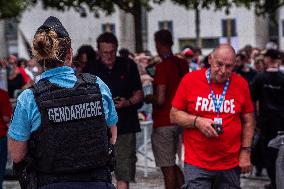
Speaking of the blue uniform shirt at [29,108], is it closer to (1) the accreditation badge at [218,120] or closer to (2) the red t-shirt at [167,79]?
(1) the accreditation badge at [218,120]

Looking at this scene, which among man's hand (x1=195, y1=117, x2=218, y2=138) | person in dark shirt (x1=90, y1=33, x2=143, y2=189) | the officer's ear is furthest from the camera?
person in dark shirt (x1=90, y1=33, x2=143, y2=189)

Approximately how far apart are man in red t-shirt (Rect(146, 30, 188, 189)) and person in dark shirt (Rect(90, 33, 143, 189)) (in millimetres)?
381

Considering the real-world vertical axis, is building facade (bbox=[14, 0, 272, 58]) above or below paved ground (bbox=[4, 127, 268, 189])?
above

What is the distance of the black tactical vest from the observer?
420cm

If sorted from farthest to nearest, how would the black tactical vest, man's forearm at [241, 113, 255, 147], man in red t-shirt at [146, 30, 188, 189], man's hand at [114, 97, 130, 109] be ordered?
man in red t-shirt at [146, 30, 188, 189]
man's hand at [114, 97, 130, 109]
man's forearm at [241, 113, 255, 147]
the black tactical vest

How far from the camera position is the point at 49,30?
4297 mm

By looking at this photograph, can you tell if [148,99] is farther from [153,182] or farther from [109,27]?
[109,27]

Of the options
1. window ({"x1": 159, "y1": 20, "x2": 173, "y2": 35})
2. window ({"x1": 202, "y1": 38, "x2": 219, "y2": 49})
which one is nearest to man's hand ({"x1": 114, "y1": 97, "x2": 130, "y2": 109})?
window ({"x1": 202, "y1": 38, "x2": 219, "y2": 49})

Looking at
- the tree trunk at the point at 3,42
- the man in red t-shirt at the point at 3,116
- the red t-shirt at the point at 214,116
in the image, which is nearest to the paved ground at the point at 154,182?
the man in red t-shirt at the point at 3,116

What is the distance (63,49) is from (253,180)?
7.39m

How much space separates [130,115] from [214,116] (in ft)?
6.30

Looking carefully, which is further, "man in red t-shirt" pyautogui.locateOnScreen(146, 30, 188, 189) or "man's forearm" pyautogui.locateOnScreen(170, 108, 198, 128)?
"man in red t-shirt" pyautogui.locateOnScreen(146, 30, 188, 189)

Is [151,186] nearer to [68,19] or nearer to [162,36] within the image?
[162,36]

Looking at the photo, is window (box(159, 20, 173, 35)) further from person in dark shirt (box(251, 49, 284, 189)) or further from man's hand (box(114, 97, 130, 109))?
man's hand (box(114, 97, 130, 109))
